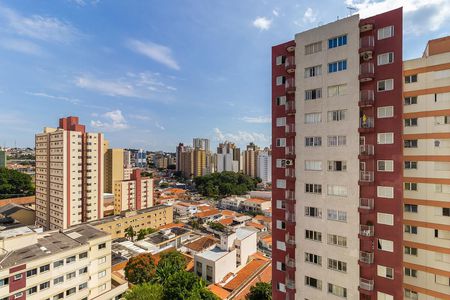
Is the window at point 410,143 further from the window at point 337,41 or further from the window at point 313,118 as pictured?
the window at point 337,41

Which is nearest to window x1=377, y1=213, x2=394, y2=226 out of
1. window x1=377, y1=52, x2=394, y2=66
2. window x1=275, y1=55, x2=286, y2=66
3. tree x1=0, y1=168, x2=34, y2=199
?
window x1=377, y1=52, x2=394, y2=66

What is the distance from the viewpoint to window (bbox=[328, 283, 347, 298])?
14.9 meters

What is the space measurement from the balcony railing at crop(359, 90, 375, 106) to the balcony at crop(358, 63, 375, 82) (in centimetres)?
75

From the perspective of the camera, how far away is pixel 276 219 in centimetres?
1867

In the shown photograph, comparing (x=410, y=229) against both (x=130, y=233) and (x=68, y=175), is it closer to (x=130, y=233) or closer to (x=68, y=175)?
(x=130, y=233)

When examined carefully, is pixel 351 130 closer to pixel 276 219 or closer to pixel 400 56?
pixel 400 56

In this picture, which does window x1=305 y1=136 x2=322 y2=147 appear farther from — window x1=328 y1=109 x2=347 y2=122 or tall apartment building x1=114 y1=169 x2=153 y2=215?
tall apartment building x1=114 y1=169 x2=153 y2=215

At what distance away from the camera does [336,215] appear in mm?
15328

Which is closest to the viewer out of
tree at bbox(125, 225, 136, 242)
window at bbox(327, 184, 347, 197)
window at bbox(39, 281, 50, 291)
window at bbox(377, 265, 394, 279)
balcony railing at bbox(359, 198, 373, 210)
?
window at bbox(377, 265, 394, 279)

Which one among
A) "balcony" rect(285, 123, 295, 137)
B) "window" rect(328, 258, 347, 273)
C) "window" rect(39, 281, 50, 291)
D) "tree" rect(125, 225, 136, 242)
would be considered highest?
"balcony" rect(285, 123, 295, 137)

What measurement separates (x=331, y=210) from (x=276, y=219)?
15.0ft

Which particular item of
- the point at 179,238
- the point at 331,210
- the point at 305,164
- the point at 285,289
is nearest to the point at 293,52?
the point at 305,164

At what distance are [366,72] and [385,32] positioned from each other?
2.58 meters

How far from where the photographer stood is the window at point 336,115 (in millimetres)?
15258
